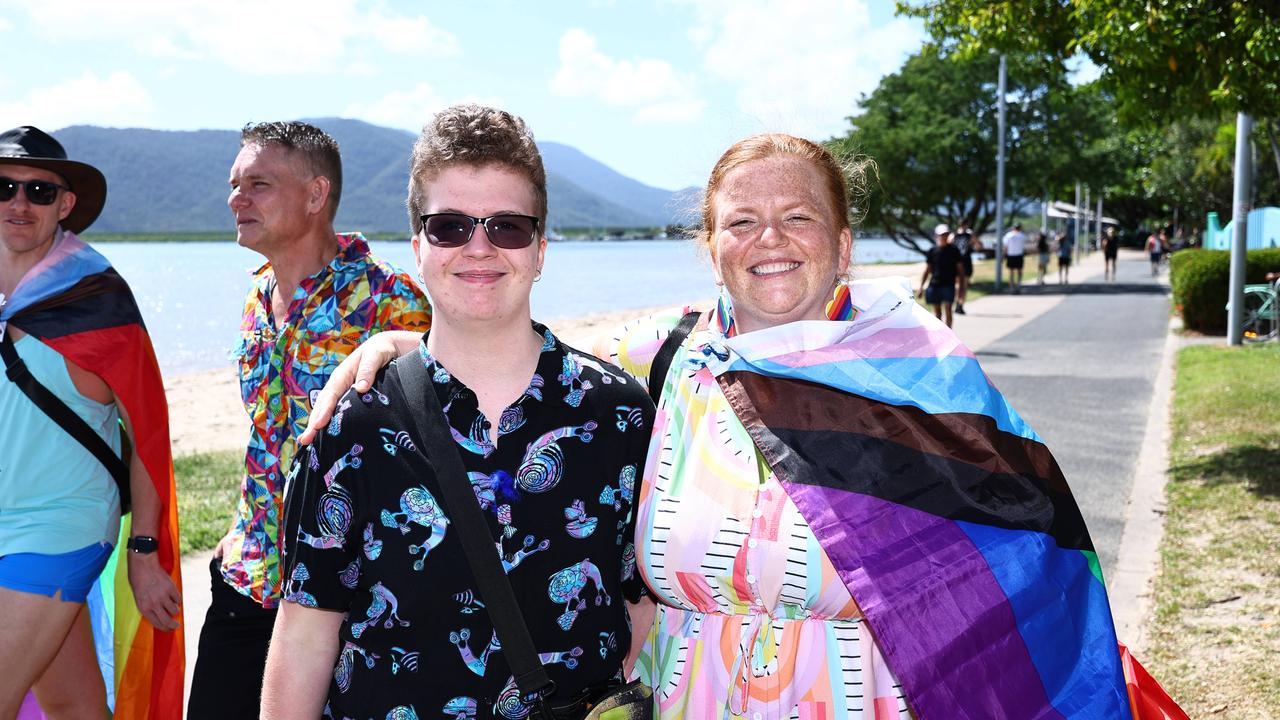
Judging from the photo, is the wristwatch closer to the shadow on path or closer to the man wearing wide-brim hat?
the man wearing wide-brim hat

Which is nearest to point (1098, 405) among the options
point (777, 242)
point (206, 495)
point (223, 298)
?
point (206, 495)

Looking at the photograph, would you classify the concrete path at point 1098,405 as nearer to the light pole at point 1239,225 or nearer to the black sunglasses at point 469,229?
the light pole at point 1239,225

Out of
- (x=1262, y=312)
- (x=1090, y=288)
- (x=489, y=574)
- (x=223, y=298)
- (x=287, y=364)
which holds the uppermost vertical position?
(x=287, y=364)

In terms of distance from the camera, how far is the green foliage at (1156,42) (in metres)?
6.66

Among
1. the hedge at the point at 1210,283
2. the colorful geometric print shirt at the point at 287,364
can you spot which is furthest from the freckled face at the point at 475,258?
Answer: the hedge at the point at 1210,283

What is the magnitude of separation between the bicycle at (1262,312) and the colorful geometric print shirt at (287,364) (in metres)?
15.0

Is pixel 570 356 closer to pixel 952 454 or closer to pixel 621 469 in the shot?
pixel 621 469

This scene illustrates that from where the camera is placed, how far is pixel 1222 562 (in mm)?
5812

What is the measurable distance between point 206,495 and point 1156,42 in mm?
7084

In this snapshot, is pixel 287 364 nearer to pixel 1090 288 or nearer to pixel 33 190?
pixel 33 190

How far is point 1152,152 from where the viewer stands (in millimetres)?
51875

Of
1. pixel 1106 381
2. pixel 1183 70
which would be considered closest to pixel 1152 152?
pixel 1106 381

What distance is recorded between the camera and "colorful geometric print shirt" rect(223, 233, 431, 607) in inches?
116

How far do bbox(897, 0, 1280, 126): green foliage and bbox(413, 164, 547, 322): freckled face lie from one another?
597 centimetres
